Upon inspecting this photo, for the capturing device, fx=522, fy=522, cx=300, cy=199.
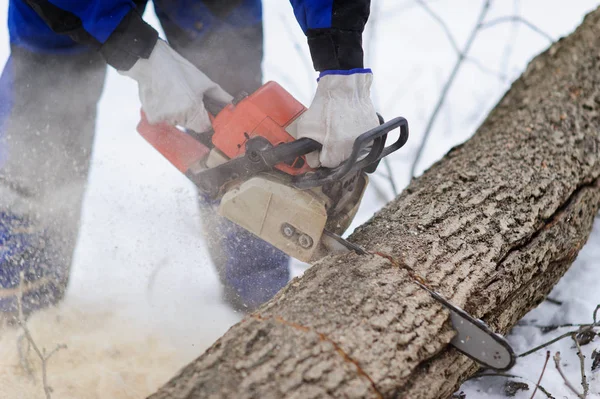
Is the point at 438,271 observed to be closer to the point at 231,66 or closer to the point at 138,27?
the point at 138,27

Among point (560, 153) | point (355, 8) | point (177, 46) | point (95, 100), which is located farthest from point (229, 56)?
point (560, 153)

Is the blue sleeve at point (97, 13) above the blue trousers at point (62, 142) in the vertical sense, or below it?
above

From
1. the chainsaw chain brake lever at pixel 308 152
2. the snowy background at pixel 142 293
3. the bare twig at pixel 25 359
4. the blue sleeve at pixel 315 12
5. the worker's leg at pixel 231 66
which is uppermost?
the blue sleeve at pixel 315 12

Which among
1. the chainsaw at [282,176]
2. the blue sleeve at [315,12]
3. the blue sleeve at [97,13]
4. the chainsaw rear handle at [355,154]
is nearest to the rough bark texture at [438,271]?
the chainsaw at [282,176]

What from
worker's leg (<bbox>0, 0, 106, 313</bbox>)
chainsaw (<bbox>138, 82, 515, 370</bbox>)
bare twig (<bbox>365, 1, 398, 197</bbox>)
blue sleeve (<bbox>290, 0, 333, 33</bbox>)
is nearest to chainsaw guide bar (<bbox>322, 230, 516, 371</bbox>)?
chainsaw (<bbox>138, 82, 515, 370</bbox>)

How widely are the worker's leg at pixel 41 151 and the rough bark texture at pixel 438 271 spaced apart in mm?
1398

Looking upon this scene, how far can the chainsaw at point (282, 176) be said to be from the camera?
5.81 ft

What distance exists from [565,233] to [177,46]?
1.97 metres

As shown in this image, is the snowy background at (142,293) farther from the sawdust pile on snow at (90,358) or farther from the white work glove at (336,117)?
the white work glove at (336,117)

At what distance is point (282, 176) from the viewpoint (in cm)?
187

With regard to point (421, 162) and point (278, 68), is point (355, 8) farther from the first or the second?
point (278, 68)

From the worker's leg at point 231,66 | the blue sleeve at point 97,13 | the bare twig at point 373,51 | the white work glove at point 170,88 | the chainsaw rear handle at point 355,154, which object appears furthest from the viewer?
the bare twig at point 373,51

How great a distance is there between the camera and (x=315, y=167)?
1.84m

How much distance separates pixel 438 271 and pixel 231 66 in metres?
1.57
